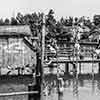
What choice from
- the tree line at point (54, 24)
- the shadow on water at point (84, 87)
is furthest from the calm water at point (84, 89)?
the tree line at point (54, 24)

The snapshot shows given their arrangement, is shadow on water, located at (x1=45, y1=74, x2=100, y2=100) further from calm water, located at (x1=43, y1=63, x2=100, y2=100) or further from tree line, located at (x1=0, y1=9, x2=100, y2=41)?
tree line, located at (x1=0, y1=9, x2=100, y2=41)

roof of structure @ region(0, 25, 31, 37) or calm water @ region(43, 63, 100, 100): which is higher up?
roof of structure @ region(0, 25, 31, 37)

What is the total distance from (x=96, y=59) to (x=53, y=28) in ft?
26.8

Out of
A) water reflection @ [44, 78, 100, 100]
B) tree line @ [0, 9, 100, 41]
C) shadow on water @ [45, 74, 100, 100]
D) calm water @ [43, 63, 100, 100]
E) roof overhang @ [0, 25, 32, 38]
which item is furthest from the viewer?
tree line @ [0, 9, 100, 41]

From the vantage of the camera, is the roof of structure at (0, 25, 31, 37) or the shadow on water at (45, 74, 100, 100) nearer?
the shadow on water at (45, 74, 100, 100)

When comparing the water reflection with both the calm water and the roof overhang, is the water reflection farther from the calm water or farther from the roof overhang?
the roof overhang

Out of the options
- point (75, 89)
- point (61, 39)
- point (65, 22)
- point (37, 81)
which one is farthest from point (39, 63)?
point (65, 22)

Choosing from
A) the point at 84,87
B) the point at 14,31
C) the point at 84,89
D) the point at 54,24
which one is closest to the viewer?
the point at 84,89

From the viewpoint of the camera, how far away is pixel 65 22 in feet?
121

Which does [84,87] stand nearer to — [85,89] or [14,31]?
[85,89]

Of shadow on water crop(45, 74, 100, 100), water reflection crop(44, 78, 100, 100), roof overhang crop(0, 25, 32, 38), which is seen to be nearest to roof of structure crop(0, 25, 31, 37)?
roof overhang crop(0, 25, 32, 38)

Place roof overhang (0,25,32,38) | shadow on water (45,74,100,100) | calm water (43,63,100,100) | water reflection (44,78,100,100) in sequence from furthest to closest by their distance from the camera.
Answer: roof overhang (0,25,32,38) < shadow on water (45,74,100,100) < water reflection (44,78,100,100) < calm water (43,63,100,100)

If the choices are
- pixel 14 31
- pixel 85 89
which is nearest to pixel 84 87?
pixel 85 89

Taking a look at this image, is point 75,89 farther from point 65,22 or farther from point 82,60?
point 65,22
